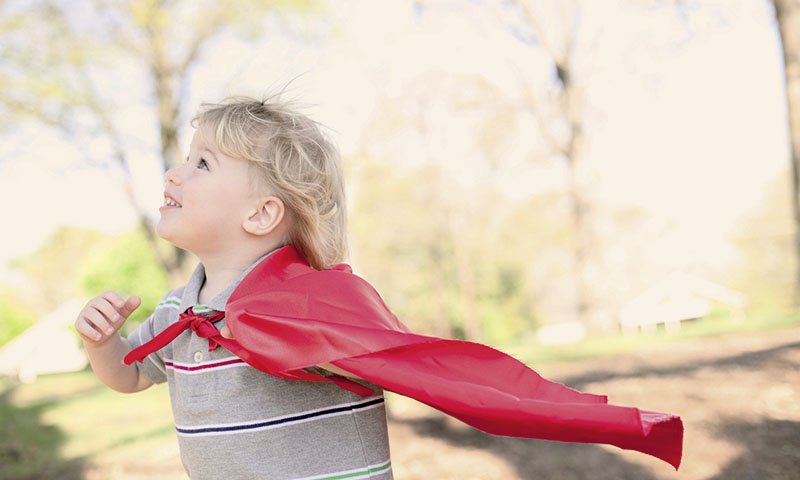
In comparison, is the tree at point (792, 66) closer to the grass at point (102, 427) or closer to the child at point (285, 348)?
the grass at point (102, 427)

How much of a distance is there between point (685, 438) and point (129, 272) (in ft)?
65.0

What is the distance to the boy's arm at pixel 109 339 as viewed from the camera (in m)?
1.93

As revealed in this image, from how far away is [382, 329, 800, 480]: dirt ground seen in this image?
162 inches

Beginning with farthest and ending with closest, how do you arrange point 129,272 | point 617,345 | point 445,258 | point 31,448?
point 445,258
point 129,272
point 617,345
point 31,448

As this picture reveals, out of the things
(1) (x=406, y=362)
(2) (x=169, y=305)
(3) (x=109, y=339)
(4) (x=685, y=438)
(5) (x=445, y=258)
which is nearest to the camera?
(1) (x=406, y=362)

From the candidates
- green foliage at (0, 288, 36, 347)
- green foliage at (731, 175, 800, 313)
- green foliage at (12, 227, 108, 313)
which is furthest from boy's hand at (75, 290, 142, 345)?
green foliage at (12, 227, 108, 313)

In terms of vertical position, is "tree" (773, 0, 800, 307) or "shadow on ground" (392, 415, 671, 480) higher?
"tree" (773, 0, 800, 307)

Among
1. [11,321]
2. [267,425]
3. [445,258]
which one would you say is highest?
[267,425]

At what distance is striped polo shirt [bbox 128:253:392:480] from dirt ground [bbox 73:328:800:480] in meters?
2.66

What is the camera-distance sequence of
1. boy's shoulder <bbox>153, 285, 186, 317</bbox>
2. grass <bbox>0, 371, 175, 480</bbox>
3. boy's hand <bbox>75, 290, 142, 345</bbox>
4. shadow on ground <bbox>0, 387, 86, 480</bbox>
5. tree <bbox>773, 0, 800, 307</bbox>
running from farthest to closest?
tree <bbox>773, 0, 800, 307</bbox> → grass <bbox>0, 371, 175, 480</bbox> → shadow on ground <bbox>0, 387, 86, 480</bbox> → boy's shoulder <bbox>153, 285, 186, 317</bbox> → boy's hand <bbox>75, 290, 142, 345</bbox>

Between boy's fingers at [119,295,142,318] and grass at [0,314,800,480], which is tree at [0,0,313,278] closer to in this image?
grass at [0,314,800,480]

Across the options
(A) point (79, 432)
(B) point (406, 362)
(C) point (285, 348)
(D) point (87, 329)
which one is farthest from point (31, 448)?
(B) point (406, 362)

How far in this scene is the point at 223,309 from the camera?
1888 mm

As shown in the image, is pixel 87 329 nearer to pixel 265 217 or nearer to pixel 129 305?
pixel 129 305
